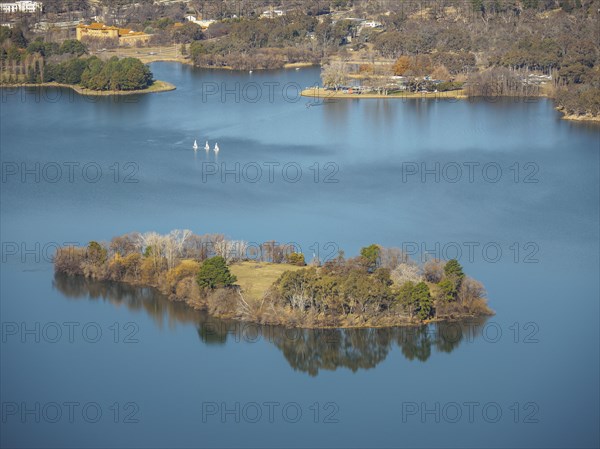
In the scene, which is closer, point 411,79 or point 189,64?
point 411,79

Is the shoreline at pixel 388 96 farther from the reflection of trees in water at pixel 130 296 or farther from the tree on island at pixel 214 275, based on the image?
the tree on island at pixel 214 275

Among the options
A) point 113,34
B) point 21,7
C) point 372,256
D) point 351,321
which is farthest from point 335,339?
point 21,7

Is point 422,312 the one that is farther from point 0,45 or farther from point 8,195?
point 0,45

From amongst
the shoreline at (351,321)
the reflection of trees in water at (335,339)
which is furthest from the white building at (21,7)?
the shoreline at (351,321)

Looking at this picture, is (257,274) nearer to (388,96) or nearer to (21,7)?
(388,96)

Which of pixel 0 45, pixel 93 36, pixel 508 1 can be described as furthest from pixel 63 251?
pixel 508 1
